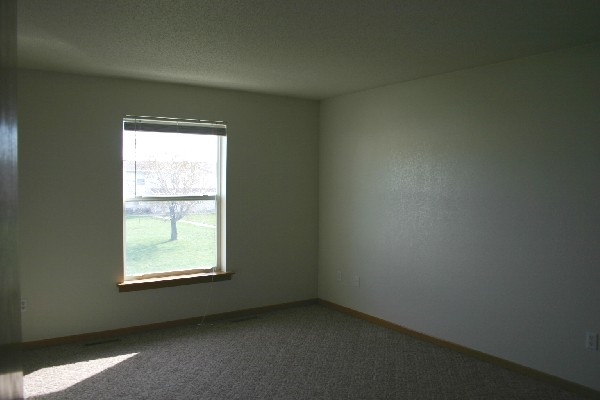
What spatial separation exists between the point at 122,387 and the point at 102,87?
8.02 ft

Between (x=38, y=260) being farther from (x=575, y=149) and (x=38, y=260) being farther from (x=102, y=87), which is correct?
(x=575, y=149)

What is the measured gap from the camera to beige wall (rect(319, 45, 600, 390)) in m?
3.04

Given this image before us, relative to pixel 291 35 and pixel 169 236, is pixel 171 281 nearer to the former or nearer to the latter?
pixel 169 236

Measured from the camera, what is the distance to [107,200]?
405cm

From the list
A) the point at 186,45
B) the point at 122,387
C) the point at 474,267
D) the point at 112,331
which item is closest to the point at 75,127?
the point at 186,45

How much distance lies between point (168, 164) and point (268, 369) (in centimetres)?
214

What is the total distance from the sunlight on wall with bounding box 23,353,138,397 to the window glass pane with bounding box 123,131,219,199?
144cm

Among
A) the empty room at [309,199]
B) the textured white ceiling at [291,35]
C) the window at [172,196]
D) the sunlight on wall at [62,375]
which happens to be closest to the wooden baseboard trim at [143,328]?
the empty room at [309,199]

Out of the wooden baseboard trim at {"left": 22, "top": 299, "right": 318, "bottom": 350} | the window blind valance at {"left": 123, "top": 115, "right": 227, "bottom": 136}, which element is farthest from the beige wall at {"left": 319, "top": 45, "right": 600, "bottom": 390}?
the window blind valance at {"left": 123, "top": 115, "right": 227, "bottom": 136}

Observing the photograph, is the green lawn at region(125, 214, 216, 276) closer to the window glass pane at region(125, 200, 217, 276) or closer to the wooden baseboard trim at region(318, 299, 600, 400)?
the window glass pane at region(125, 200, 217, 276)

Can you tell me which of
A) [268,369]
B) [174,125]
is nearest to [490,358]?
[268,369]

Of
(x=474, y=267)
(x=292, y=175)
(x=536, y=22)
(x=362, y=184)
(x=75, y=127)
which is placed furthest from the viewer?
(x=292, y=175)

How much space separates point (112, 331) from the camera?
409 cm

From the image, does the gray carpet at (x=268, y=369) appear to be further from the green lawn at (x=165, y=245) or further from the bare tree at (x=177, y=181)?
the bare tree at (x=177, y=181)
